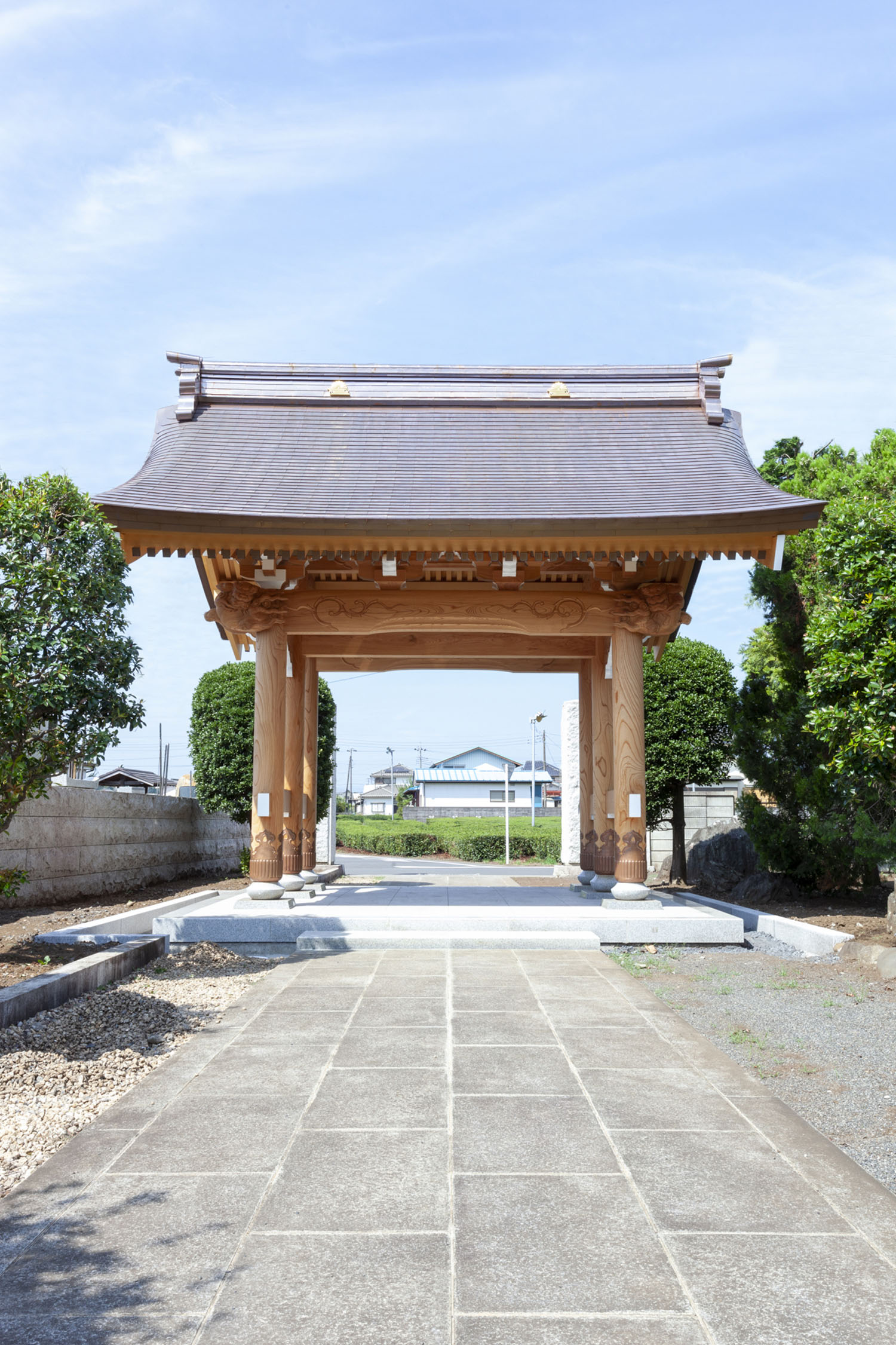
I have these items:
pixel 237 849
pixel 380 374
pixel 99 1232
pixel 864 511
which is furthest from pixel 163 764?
pixel 99 1232

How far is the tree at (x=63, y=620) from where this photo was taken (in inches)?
391

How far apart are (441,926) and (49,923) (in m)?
4.27

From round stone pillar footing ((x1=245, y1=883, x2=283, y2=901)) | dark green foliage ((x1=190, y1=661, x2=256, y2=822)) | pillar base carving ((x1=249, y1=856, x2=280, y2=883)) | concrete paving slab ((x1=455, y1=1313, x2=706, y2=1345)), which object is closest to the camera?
concrete paving slab ((x1=455, y1=1313, x2=706, y2=1345))

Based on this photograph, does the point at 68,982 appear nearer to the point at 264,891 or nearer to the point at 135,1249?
the point at 264,891

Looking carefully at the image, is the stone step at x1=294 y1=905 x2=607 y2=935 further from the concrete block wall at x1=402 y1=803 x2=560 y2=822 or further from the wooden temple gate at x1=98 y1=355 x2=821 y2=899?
the concrete block wall at x1=402 y1=803 x2=560 y2=822

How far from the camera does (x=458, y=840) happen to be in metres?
36.6

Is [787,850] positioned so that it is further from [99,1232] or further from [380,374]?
[99,1232]

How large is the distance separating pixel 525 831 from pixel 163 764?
23303 millimetres

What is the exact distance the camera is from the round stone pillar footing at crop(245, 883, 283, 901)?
425 inches

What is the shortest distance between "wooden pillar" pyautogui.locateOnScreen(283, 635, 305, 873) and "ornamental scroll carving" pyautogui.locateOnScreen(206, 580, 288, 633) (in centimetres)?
149

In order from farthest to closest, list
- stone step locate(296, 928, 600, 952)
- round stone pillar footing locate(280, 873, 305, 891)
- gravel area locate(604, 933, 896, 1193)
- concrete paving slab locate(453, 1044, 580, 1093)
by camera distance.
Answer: round stone pillar footing locate(280, 873, 305, 891) < stone step locate(296, 928, 600, 952) < concrete paving slab locate(453, 1044, 580, 1093) < gravel area locate(604, 933, 896, 1193)

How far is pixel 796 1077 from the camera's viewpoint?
531cm

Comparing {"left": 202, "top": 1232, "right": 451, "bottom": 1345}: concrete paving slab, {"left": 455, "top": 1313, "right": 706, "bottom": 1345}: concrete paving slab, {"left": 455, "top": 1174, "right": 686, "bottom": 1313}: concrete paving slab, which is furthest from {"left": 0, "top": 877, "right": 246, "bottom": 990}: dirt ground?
{"left": 455, "top": 1313, "right": 706, "bottom": 1345}: concrete paving slab

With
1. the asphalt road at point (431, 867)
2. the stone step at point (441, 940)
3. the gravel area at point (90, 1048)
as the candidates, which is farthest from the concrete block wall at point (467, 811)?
the gravel area at point (90, 1048)
